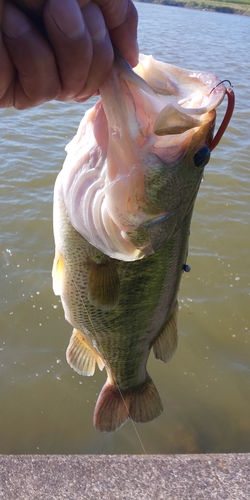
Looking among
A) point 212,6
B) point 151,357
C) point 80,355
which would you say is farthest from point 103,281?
point 212,6

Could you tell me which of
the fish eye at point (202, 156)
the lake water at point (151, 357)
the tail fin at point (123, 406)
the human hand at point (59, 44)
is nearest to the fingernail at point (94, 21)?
the human hand at point (59, 44)

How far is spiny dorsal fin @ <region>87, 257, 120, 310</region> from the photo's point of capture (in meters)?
1.80

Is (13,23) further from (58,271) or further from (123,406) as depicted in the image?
(123,406)

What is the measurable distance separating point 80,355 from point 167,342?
48 cm

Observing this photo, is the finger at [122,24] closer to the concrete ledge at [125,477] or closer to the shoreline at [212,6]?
the concrete ledge at [125,477]

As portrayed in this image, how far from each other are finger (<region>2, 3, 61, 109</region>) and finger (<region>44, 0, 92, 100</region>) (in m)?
0.02

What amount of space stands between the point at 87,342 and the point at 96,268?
599mm

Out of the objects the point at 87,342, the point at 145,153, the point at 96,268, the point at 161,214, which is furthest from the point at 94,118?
the point at 87,342

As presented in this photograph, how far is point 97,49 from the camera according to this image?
1.08 meters

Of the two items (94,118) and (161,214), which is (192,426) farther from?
(94,118)

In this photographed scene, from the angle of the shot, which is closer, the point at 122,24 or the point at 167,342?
the point at 122,24

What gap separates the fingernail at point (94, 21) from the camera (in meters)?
1.04

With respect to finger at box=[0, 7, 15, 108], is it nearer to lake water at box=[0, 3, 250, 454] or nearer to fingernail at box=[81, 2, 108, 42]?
fingernail at box=[81, 2, 108, 42]

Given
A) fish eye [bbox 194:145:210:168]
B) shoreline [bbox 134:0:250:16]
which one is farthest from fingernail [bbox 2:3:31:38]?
shoreline [bbox 134:0:250:16]
